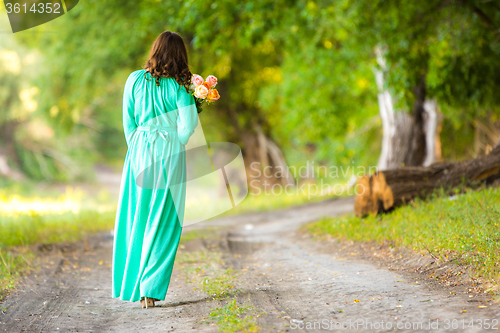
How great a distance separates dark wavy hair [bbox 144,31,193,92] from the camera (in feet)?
13.4

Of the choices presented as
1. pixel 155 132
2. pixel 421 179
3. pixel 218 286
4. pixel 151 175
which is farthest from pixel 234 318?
pixel 421 179

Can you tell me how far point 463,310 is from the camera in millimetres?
3340

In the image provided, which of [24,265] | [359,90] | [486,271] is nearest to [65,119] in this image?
[359,90]

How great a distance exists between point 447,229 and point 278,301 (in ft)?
7.58

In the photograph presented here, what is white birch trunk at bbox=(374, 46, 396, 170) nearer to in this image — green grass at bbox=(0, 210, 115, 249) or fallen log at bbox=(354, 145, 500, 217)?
fallen log at bbox=(354, 145, 500, 217)

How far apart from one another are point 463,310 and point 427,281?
955 mm

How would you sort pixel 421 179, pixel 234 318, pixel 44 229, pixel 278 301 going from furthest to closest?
pixel 44 229
pixel 421 179
pixel 278 301
pixel 234 318

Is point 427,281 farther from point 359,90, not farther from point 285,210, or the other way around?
point 359,90

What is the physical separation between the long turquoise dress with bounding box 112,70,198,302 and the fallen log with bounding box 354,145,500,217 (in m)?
3.94

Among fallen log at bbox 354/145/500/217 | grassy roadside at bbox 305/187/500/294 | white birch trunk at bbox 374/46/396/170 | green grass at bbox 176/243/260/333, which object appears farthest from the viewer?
white birch trunk at bbox 374/46/396/170

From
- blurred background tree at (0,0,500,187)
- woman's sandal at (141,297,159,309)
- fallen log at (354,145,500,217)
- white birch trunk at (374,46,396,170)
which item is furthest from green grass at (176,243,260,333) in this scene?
white birch trunk at (374,46,396,170)

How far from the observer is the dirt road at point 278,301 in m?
3.32

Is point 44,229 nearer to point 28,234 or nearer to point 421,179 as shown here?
point 28,234

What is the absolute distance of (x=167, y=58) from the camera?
13.4 feet
